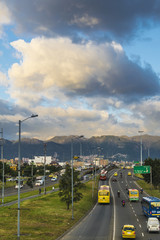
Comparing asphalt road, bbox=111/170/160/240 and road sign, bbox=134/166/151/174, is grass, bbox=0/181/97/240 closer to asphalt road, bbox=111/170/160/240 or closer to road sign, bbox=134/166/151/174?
asphalt road, bbox=111/170/160/240

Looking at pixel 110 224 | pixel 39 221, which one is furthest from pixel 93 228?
pixel 39 221

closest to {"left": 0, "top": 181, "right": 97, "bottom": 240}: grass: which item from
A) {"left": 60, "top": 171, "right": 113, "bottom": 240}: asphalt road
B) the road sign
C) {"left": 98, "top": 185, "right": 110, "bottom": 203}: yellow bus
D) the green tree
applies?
{"left": 60, "top": 171, "right": 113, "bottom": 240}: asphalt road

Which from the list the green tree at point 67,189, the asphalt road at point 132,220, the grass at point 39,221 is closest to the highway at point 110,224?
the asphalt road at point 132,220

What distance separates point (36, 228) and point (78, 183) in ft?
86.1

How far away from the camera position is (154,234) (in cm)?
4391

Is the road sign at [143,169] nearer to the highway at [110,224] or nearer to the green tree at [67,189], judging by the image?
the highway at [110,224]

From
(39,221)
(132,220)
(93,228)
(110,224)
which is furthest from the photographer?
(132,220)

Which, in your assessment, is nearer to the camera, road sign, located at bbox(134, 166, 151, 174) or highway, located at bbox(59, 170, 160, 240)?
highway, located at bbox(59, 170, 160, 240)

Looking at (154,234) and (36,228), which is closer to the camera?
(154,234)

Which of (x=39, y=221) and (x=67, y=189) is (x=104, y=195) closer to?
(x=67, y=189)

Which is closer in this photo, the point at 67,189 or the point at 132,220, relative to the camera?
the point at 132,220

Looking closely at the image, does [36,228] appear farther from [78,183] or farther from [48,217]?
[78,183]

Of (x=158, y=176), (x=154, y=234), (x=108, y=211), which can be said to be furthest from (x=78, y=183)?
(x=158, y=176)

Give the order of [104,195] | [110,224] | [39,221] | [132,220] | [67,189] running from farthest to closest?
[104,195] < [67,189] < [132,220] < [39,221] < [110,224]
